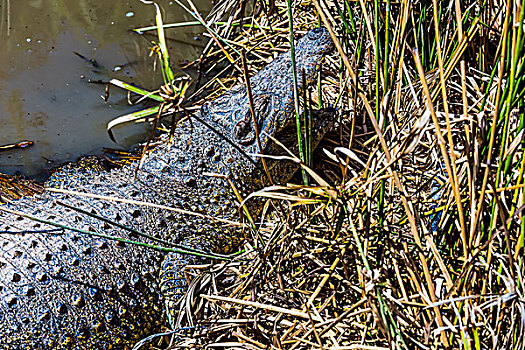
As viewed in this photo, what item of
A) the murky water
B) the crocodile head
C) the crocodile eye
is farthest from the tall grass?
the murky water

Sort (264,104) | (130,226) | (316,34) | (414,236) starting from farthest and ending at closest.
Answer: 1. (316,34)
2. (264,104)
3. (130,226)
4. (414,236)

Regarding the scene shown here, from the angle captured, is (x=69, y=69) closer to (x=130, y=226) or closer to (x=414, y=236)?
(x=130, y=226)

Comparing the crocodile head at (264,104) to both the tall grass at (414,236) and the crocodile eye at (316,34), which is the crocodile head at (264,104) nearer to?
the crocodile eye at (316,34)

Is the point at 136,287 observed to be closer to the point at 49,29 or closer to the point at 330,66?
the point at 330,66

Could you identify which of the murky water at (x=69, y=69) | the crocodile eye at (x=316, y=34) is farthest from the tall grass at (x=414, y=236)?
the murky water at (x=69, y=69)

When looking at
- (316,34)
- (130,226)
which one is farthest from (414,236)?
(316,34)

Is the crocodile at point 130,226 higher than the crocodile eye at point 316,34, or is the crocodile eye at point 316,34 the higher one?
the crocodile eye at point 316,34
